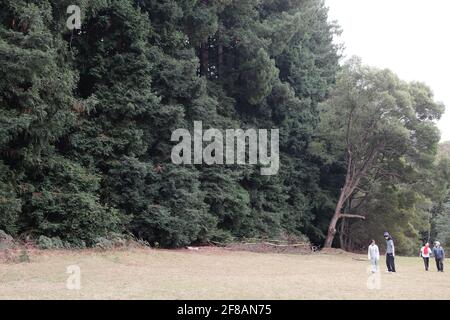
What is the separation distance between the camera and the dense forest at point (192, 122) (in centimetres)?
1659

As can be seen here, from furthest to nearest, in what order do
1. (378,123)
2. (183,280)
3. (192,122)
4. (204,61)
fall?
(204,61)
(378,123)
(192,122)
(183,280)

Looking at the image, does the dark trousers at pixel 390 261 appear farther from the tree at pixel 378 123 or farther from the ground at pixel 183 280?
the tree at pixel 378 123

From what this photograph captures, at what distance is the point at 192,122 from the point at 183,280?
41.0ft

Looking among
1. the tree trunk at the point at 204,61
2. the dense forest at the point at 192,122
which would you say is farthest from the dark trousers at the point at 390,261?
the tree trunk at the point at 204,61

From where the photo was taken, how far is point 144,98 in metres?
20.9

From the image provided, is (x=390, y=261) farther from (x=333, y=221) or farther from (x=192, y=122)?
(x=333, y=221)

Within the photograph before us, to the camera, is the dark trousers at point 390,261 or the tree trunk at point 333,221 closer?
the dark trousers at point 390,261

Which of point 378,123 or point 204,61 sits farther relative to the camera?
point 204,61

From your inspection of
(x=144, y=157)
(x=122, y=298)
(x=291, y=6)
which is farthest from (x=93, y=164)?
(x=291, y=6)

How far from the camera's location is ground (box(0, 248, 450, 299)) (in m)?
9.53

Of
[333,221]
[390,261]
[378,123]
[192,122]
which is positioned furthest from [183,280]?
[333,221]

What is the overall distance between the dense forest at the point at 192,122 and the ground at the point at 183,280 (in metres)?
2.66

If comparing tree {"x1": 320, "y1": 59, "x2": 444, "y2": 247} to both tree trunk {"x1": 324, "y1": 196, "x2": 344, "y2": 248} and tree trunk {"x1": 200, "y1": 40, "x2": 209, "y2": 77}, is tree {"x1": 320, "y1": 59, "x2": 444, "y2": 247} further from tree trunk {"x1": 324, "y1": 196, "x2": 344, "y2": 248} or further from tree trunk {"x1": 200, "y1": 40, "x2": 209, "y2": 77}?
tree trunk {"x1": 200, "y1": 40, "x2": 209, "y2": 77}

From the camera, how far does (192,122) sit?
2336 centimetres
